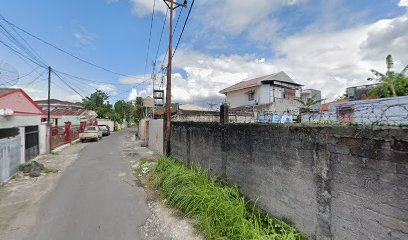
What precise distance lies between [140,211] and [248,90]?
2049 cm

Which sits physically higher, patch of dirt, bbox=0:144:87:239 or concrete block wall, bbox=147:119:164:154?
concrete block wall, bbox=147:119:164:154

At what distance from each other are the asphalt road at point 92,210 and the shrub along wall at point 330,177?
2661 millimetres

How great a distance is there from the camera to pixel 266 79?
71.0ft

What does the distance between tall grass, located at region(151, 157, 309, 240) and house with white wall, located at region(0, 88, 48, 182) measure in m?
6.24

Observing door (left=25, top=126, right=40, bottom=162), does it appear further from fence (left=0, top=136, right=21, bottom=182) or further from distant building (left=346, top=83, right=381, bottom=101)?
distant building (left=346, top=83, right=381, bottom=101)

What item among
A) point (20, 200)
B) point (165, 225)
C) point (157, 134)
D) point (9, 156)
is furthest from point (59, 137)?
point (165, 225)

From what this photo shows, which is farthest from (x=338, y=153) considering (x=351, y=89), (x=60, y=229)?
(x=351, y=89)

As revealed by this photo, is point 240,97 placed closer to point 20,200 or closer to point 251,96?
point 251,96

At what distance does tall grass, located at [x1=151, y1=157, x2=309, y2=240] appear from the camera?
3502mm

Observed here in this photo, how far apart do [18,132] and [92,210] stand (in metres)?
7.40

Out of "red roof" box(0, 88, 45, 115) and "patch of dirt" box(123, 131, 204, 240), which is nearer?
"patch of dirt" box(123, 131, 204, 240)

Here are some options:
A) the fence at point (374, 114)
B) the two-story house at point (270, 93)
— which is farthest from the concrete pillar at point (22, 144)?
the two-story house at point (270, 93)

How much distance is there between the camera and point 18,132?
9.54 metres

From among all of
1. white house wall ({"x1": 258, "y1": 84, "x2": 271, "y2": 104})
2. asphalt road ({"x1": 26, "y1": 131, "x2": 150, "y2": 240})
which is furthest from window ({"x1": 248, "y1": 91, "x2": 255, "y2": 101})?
asphalt road ({"x1": 26, "y1": 131, "x2": 150, "y2": 240})
